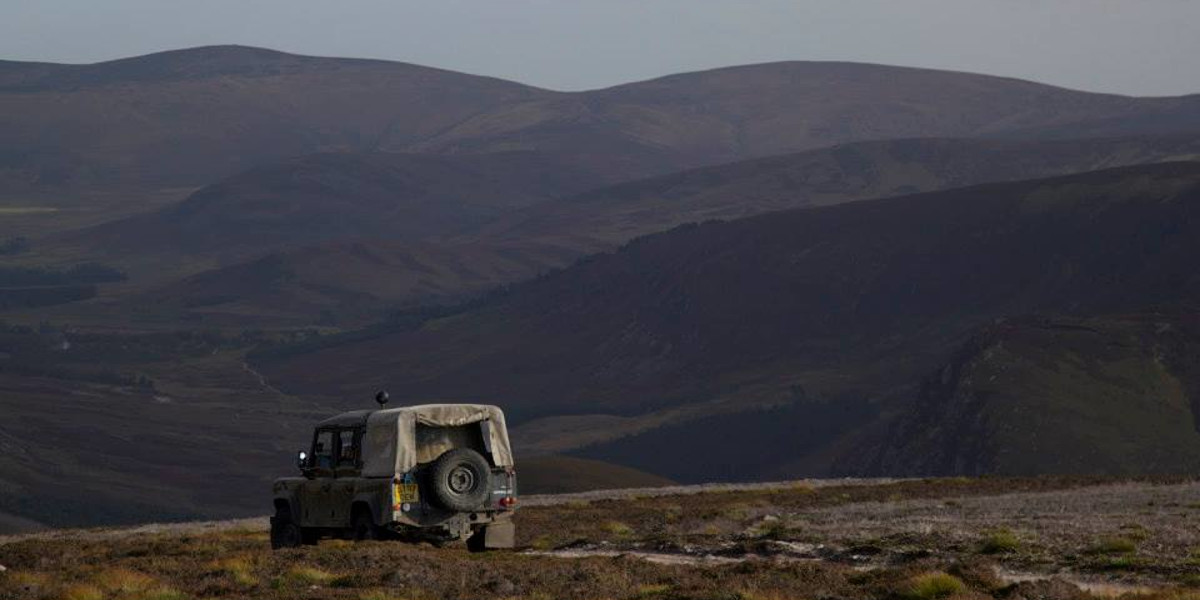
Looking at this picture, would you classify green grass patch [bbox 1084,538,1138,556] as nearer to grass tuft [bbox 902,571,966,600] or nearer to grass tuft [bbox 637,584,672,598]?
grass tuft [bbox 902,571,966,600]

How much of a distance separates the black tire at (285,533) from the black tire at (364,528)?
1.64 m

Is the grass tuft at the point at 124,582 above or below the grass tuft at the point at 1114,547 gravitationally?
below

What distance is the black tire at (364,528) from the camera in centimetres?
2752

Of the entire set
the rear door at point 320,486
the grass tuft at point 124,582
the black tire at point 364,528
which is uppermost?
the rear door at point 320,486

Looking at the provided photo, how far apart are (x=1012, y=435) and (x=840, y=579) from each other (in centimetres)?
11444

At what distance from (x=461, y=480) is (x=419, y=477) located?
0.64 meters

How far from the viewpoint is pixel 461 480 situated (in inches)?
1080

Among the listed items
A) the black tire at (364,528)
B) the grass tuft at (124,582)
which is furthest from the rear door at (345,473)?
the grass tuft at (124,582)

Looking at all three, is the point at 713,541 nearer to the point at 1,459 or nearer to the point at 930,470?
the point at 930,470

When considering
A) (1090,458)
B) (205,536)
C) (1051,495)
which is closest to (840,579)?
(205,536)

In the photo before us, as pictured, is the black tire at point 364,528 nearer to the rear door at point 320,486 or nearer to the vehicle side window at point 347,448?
the rear door at point 320,486

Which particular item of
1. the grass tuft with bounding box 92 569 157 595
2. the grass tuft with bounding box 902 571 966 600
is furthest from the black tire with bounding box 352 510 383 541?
the grass tuft with bounding box 902 571 966 600

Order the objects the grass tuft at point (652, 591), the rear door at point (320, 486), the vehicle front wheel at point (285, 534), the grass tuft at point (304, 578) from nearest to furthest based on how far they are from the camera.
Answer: the grass tuft at point (652, 591), the grass tuft at point (304, 578), the rear door at point (320, 486), the vehicle front wheel at point (285, 534)

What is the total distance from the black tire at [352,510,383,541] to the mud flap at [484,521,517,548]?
1.68m
